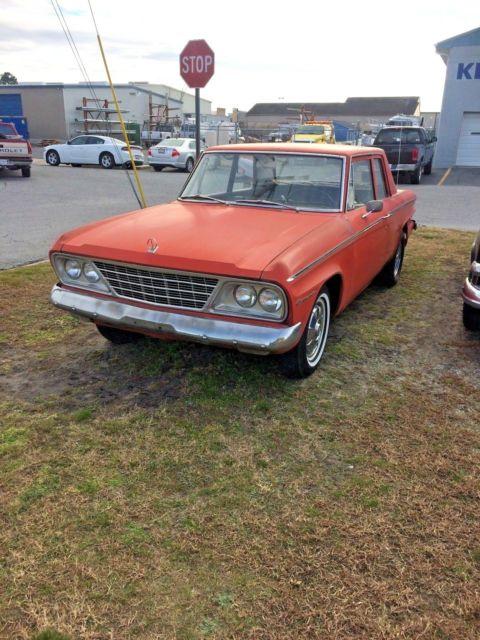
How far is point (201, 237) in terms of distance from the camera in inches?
143

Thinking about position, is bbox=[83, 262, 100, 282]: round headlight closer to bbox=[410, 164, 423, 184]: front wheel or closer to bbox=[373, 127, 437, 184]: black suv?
bbox=[373, 127, 437, 184]: black suv

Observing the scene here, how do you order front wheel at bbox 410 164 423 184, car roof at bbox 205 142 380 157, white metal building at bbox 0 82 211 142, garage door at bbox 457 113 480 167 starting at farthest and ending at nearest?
white metal building at bbox 0 82 211 142 → garage door at bbox 457 113 480 167 → front wheel at bbox 410 164 423 184 → car roof at bbox 205 142 380 157

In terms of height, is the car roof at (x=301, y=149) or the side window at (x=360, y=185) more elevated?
the car roof at (x=301, y=149)

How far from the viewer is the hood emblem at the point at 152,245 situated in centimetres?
350

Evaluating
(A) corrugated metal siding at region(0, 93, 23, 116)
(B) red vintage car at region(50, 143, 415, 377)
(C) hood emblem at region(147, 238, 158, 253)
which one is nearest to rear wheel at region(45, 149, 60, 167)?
(B) red vintage car at region(50, 143, 415, 377)

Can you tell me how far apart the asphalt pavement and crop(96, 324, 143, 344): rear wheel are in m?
3.16

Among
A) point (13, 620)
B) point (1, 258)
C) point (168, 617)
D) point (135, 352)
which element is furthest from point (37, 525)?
point (1, 258)

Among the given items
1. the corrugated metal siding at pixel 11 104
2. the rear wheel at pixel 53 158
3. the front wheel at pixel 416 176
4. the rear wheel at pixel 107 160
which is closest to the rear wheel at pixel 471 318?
the front wheel at pixel 416 176

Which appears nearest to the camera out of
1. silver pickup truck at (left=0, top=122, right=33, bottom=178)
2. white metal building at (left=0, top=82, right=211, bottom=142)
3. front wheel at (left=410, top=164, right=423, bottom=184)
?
silver pickup truck at (left=0, top=122, right=33, bottom=178)

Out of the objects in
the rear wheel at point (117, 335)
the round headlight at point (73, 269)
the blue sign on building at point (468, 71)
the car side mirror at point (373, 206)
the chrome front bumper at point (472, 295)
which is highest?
the blue sign on building at point (468, 71)

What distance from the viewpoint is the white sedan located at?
71.8 feet

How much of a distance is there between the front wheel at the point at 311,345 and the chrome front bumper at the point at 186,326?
362mm

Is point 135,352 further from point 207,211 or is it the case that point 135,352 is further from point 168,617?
point 168,617

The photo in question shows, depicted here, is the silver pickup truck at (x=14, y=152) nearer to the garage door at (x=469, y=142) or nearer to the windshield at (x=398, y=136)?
the windshield at (x=398, y=136)
